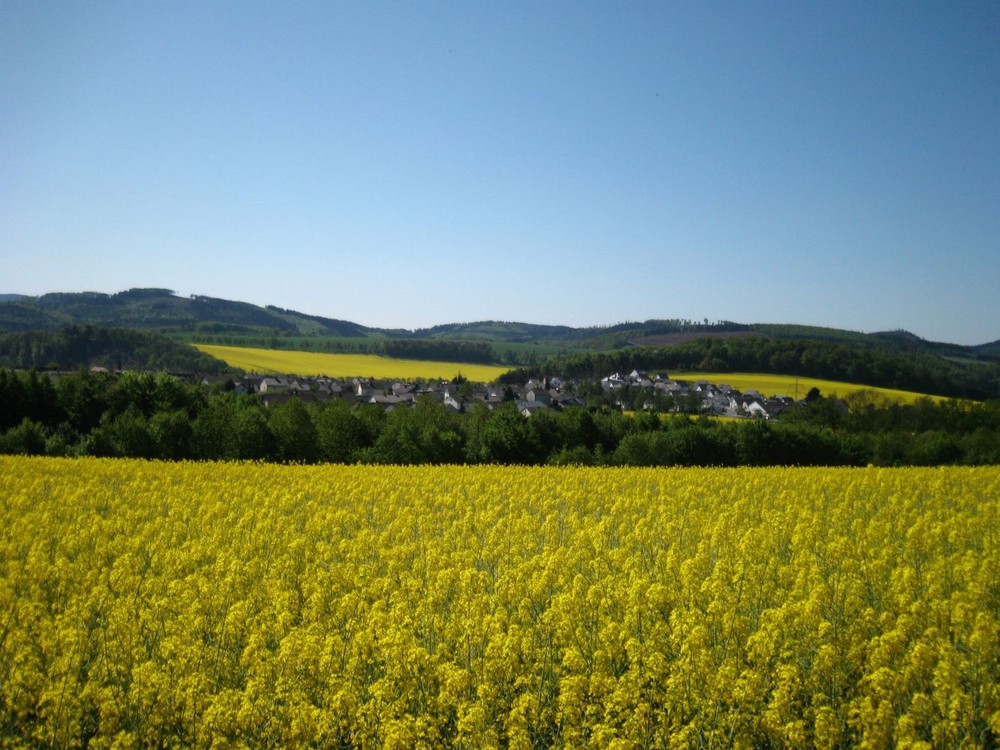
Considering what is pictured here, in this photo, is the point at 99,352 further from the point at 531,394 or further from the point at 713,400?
the point at 713,400

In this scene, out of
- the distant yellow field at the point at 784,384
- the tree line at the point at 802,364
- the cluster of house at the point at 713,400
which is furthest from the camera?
the tree line at the point at 802,364

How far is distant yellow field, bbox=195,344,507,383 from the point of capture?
377 feet

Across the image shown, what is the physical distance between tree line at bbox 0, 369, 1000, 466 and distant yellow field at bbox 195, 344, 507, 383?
60.0m

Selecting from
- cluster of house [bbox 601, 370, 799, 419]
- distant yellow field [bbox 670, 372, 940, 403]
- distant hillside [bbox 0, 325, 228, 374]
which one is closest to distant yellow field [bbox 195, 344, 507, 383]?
distant hillside [bbox 0, 325, 228, 374]

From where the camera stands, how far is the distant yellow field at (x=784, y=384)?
8500cm

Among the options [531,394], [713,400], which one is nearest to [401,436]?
[531,394]

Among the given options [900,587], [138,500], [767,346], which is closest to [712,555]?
[900,587]

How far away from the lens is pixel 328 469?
24.6 meters

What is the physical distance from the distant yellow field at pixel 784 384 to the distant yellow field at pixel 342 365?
39.9 metres

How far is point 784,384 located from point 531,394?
127 feet

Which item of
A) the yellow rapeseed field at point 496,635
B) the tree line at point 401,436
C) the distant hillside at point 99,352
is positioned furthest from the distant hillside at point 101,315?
the yellow rapeseed field at point 496,635

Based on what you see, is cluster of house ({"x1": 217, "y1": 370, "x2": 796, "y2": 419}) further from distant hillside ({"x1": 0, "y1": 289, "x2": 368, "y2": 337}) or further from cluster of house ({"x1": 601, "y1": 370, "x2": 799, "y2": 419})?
distant hillside ({"x1": 0, "y1": 289, "x2": 368, "y2": 337})

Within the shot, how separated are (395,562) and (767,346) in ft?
363

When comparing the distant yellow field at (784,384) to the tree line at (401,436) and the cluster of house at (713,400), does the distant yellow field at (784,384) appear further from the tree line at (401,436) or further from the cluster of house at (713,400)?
the tree line at (401,436)
